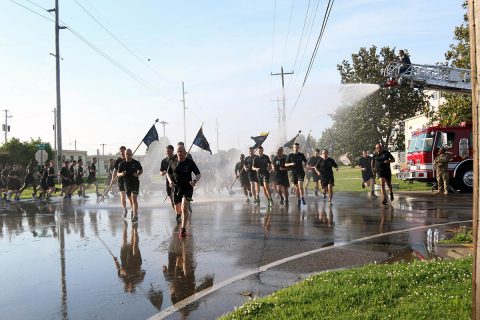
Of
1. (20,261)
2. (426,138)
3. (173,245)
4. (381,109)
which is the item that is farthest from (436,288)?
(381,109)

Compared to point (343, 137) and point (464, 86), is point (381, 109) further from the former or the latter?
point (464, 86)

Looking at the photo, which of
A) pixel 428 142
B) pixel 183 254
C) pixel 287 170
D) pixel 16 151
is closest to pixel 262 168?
pixel 287 170

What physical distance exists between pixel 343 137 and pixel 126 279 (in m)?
38.3

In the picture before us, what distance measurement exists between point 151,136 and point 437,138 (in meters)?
11.0

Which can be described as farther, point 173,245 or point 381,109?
point 381,109

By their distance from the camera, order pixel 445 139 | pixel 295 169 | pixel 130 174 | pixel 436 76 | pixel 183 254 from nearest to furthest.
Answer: pixel 183 254
pixel 130 174
pixel 295 169
pixel 436 76
pixel 445 139

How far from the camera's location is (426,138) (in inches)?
765

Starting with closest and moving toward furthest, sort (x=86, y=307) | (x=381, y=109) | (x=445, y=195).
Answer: (x=86, y=307) < (x=445, y=195) < (x=381, y=109)

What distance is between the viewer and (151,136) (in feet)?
59.2

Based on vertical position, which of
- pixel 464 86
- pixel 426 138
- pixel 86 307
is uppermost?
pixel 464 86

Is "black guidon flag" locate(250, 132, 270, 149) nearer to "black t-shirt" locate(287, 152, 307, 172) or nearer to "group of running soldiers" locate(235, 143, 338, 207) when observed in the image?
"group of running soldiers" locate(235, 143, 338, 207)

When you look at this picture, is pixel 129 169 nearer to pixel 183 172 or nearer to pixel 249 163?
pixel 183 172

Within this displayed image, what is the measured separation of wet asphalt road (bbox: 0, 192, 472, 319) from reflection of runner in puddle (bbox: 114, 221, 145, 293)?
0.02 metres

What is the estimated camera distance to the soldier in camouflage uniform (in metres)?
17.8
